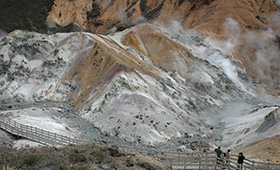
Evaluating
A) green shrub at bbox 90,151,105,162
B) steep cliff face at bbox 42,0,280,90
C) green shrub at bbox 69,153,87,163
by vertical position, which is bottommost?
green shrub at bbox 69,153,87,163

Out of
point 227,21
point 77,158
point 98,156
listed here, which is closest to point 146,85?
point 98,156

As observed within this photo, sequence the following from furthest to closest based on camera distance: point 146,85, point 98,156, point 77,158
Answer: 1. point 146,85
2. point 98,156
3. point 77,158

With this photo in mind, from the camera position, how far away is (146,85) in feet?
165

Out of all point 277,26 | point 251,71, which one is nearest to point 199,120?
point 251,71

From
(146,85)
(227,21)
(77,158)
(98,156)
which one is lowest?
(77,158)

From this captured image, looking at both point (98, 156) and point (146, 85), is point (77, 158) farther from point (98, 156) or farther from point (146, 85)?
point (146, 85)

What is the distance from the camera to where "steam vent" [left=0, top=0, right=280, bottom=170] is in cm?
2797

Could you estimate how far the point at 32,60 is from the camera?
62188mm

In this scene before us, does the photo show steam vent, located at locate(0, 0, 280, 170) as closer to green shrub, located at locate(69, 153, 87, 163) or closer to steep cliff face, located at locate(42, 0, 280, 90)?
green shrub, located at locate(69, 153, 87, 163)

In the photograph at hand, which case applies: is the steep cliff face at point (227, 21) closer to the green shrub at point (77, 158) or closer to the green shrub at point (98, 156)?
the green shrub at point (98, 156)

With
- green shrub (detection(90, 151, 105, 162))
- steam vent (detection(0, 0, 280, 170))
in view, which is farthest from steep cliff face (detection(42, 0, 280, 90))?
green shrub (detection(90, 151, 105, 162))

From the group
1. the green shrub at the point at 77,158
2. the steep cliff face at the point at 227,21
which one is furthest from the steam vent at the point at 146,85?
the steep cliff face at the point at 227,21

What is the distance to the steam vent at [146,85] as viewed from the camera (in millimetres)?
27969

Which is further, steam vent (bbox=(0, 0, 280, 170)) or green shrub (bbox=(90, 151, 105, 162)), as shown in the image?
steam vent (bbox=(0, 0, 280, 170))
